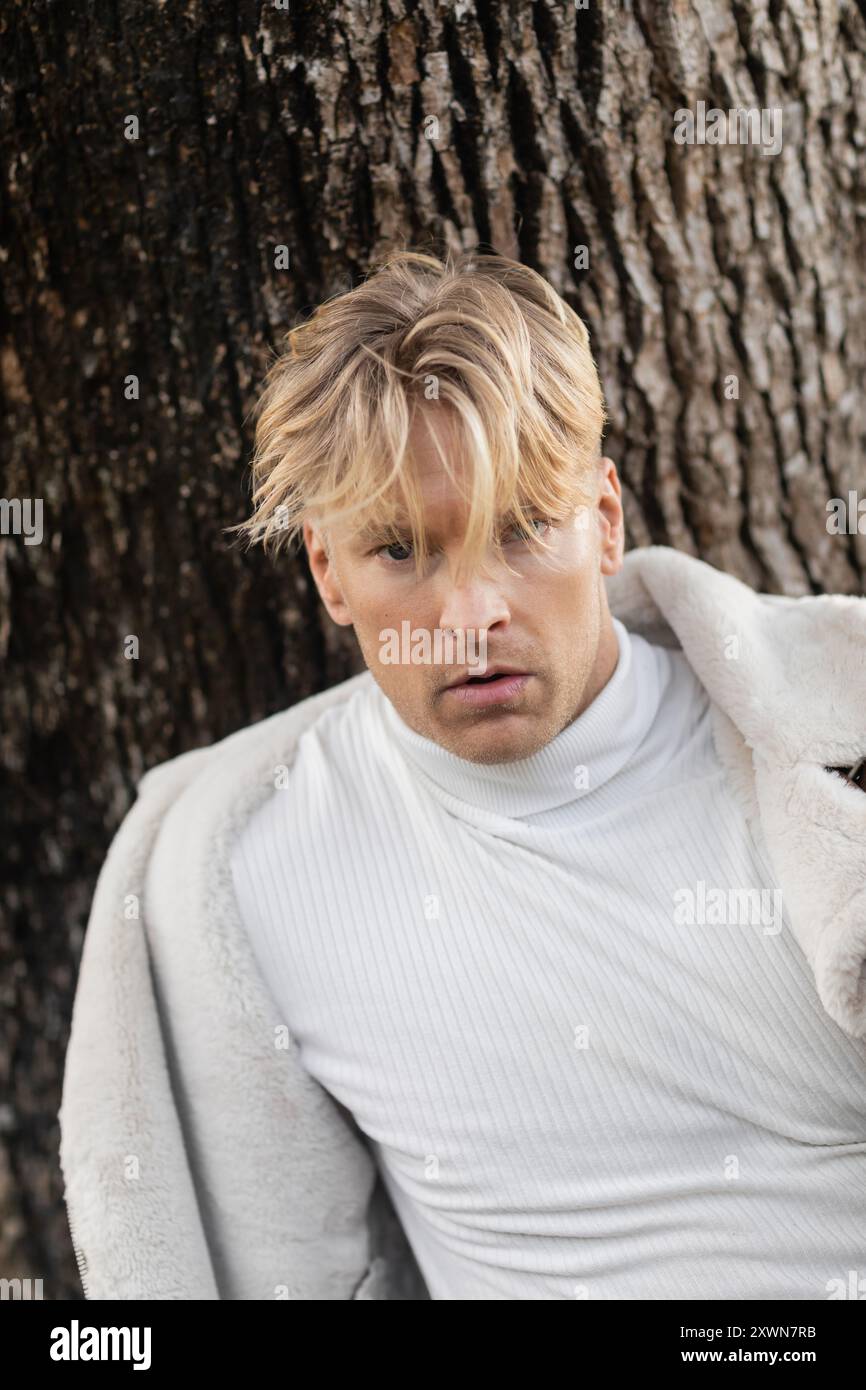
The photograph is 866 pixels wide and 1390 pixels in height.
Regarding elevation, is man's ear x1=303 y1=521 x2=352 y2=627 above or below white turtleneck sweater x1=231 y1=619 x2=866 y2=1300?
above

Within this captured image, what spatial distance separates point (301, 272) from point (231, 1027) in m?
1.14

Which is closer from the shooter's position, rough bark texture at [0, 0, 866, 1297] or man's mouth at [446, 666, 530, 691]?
man's mouth at [446, 666, 530, 691]

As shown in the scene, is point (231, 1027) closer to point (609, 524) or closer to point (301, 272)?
point (609, 524)

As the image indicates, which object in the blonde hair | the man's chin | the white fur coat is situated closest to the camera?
the blonde hair

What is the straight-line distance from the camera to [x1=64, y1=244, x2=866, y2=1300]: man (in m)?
1.59

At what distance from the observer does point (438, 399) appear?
1.55 metres

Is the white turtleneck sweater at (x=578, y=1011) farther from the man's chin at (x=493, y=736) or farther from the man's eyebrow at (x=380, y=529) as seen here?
the man's eyebrow at (x=380, y=529)

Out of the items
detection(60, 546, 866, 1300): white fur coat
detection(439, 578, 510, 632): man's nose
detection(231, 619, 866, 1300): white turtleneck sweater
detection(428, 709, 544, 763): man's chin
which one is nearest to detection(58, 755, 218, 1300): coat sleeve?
detection(60, 546, 866, 1300): white fur coat

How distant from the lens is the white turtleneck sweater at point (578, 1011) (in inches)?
64.3

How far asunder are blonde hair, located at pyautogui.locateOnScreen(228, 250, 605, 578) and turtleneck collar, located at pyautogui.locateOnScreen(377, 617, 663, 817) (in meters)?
0.29

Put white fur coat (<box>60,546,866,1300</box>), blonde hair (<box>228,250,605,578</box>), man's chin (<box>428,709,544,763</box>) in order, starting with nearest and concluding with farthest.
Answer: blonde hair (<box>228,250,605,578</box>) → man's chin (<box>428,709,544,763</box>) → white fur coat (<box>60,546,866,1300</box>)

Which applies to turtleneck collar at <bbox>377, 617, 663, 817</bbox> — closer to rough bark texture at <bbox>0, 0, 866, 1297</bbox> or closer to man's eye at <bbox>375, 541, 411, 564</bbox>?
man's eye at <bbox>375, 541, 411, 564</bbox>

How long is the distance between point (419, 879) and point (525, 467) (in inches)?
24.0

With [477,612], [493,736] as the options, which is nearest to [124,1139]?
[493,736]
